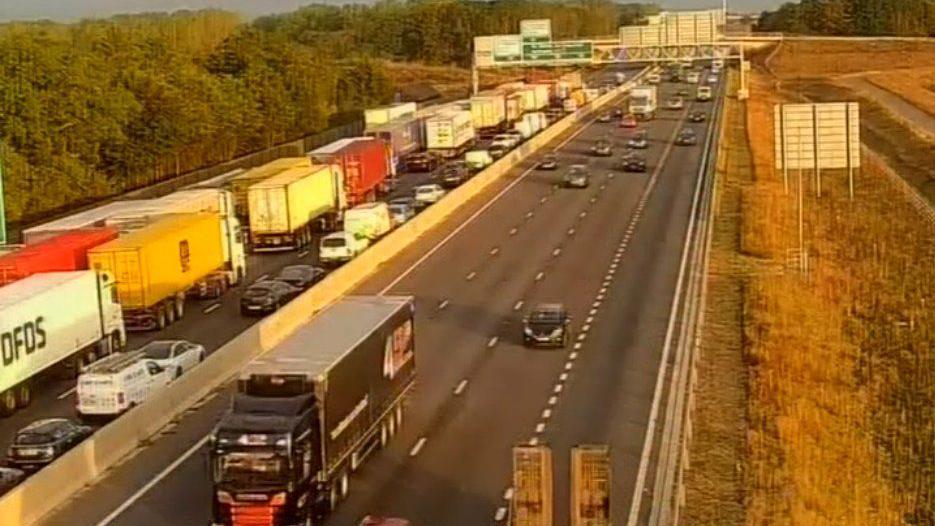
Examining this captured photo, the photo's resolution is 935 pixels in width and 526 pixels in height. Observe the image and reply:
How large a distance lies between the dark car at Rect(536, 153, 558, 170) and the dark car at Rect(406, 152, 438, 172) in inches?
249

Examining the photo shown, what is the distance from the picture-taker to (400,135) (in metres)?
90.9

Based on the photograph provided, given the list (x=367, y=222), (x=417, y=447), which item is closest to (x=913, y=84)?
(x=367, y=222)

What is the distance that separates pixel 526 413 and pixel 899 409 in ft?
27.6

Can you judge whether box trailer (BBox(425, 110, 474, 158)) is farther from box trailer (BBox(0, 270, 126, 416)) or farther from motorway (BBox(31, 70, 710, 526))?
box trailer (BBox(0, 270, 126, 416))

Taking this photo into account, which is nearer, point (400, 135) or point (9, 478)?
point (9, 478)

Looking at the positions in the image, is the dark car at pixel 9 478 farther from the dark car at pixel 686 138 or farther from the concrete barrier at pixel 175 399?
the dark car at pixel 686 138

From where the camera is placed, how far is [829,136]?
5834cm

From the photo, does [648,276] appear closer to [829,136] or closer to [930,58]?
[829,136]

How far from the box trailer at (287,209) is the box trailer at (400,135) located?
1938 centimetres

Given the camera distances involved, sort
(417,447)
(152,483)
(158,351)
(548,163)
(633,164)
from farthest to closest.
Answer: (548,163) → (633,164) → (158,351) → (417,447) → (152,483)

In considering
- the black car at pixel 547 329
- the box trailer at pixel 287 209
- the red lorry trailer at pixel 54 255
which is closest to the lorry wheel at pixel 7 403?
the red lorry trailer at pixel 54 255

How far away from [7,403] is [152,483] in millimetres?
7391

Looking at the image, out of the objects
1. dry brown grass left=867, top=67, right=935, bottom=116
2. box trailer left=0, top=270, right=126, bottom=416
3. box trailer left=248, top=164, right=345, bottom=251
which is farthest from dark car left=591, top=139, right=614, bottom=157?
box trailer left=0, top=270, right=126, bottom=416

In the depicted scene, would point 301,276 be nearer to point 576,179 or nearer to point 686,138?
point 576,179
